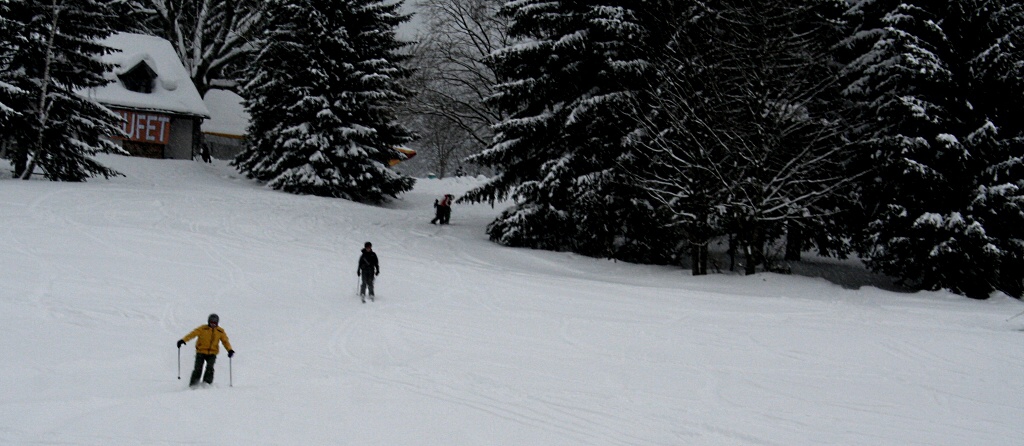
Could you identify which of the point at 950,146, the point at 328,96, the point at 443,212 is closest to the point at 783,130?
the point at 950,146

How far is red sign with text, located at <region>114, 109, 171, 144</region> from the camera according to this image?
37.7 meters

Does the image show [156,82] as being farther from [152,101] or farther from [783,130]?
[783,130]

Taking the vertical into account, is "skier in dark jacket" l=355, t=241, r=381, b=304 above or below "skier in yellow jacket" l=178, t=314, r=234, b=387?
above

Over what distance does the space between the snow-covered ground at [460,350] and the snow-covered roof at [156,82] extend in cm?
1741

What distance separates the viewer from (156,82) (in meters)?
39.4

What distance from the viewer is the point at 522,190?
22.3 meters

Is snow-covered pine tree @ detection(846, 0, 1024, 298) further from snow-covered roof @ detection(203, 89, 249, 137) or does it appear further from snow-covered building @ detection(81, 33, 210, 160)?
snow-covered roof @ detection(203, 89, 249, 137)

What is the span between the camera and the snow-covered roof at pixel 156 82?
37.4 m

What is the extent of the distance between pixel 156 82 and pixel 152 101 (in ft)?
5.67

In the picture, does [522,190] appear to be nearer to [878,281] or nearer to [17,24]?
[878,281]

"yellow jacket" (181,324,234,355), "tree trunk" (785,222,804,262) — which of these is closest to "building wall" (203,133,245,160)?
"tree trunk" (785,222,804,262)

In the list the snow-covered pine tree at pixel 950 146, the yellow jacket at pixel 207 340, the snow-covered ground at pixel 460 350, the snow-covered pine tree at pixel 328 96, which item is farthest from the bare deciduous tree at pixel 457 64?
the yellow jacket at pixel 207 340

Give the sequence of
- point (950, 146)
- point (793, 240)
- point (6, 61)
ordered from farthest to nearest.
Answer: point (6, 61), point (793, 240), point (950, 146)

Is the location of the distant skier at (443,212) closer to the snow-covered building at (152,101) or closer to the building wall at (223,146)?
the snow-covered building at (152,101)
